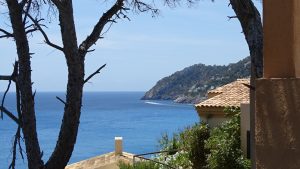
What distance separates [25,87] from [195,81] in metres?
99.3

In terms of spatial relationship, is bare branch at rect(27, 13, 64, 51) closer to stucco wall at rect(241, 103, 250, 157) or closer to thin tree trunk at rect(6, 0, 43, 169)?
thin tree trunk at rect(6, 0, 43, 169)

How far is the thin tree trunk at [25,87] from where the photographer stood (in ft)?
19.0

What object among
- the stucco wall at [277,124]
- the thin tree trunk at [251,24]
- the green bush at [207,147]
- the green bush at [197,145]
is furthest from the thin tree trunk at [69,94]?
the green bush at [197,145]

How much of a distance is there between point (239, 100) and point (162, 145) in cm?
287

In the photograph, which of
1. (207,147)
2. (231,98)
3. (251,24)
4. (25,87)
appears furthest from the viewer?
(231,98)

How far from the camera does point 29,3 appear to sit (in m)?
6.27

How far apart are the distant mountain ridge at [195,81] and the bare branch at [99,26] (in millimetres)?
55800

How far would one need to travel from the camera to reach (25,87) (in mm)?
5801

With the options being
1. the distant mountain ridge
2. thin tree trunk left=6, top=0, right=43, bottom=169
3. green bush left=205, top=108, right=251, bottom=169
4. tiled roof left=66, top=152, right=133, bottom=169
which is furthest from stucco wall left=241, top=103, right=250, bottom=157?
the distant mountain ridge

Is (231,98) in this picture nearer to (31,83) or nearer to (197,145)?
(197,145)

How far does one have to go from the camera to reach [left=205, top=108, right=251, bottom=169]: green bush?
13570 mm

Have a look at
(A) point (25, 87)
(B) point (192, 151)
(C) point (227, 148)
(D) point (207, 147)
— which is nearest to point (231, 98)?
(B) point (192, 151)

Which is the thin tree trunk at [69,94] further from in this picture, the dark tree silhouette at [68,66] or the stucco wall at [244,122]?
the stucco wall at [244,122]

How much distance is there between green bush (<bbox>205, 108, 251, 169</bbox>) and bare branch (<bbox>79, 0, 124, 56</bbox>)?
23.5 ft
